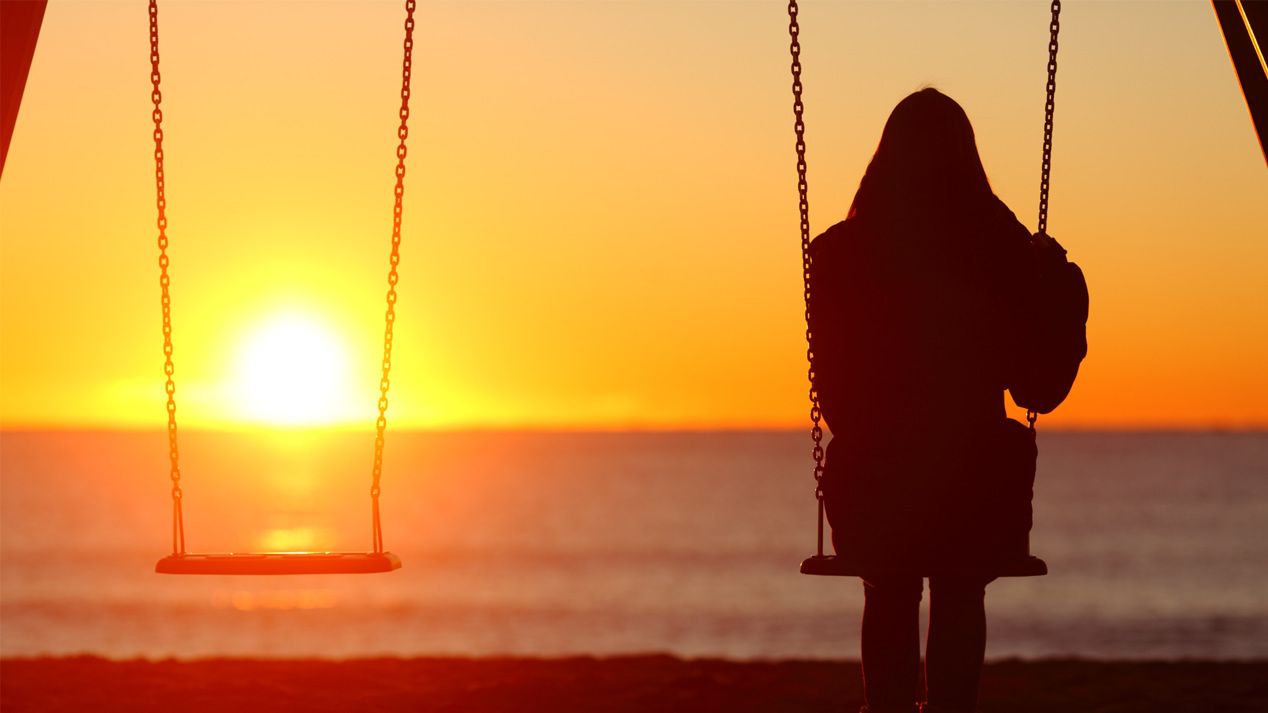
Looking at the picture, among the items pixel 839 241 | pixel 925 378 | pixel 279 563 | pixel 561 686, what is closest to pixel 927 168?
pixel 839 241

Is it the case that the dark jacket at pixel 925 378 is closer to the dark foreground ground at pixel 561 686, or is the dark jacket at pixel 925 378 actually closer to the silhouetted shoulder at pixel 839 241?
the silhouetted shoulder at pixel 839 241

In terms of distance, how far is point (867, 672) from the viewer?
4.81 m

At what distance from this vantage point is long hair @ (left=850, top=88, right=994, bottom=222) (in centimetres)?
473

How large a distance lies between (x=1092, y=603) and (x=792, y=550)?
14096mm

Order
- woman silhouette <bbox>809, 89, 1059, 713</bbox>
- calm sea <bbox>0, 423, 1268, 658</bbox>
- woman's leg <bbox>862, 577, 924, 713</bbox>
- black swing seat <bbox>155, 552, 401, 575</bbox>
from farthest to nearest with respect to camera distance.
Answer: calm sea <bbox>0, 423, 1268, 658</bbox> < black swing seat <bbox>155, 552, 401, 575</bbox> < woman's leg <bbox>862, 577, 924, 713</bbox> < woman silhouette <bbox>809, 89, 1059, 713</bbox>

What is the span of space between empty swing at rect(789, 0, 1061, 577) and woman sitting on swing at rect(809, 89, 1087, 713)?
4 centimetres

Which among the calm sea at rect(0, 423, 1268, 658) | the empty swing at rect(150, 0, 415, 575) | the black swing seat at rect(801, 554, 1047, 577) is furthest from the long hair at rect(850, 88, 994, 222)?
the calm sea at rect(0, 423, 1268, 658)

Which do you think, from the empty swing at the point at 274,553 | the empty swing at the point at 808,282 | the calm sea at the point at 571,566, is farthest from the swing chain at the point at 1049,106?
the calm sea at the point at 571,566

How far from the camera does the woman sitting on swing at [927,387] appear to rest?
4.66m

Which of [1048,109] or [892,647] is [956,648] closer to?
[892,647]

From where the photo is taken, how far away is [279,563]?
553 centimetres

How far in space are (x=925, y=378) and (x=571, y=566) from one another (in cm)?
3746

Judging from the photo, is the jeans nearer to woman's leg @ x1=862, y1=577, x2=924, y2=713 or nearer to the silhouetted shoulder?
woman's leg @ x1=862, y1=577, x2=924, y2=713

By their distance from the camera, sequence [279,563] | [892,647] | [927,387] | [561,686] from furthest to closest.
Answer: [561,686]
[279,563]
[892,647]
[927,387]
